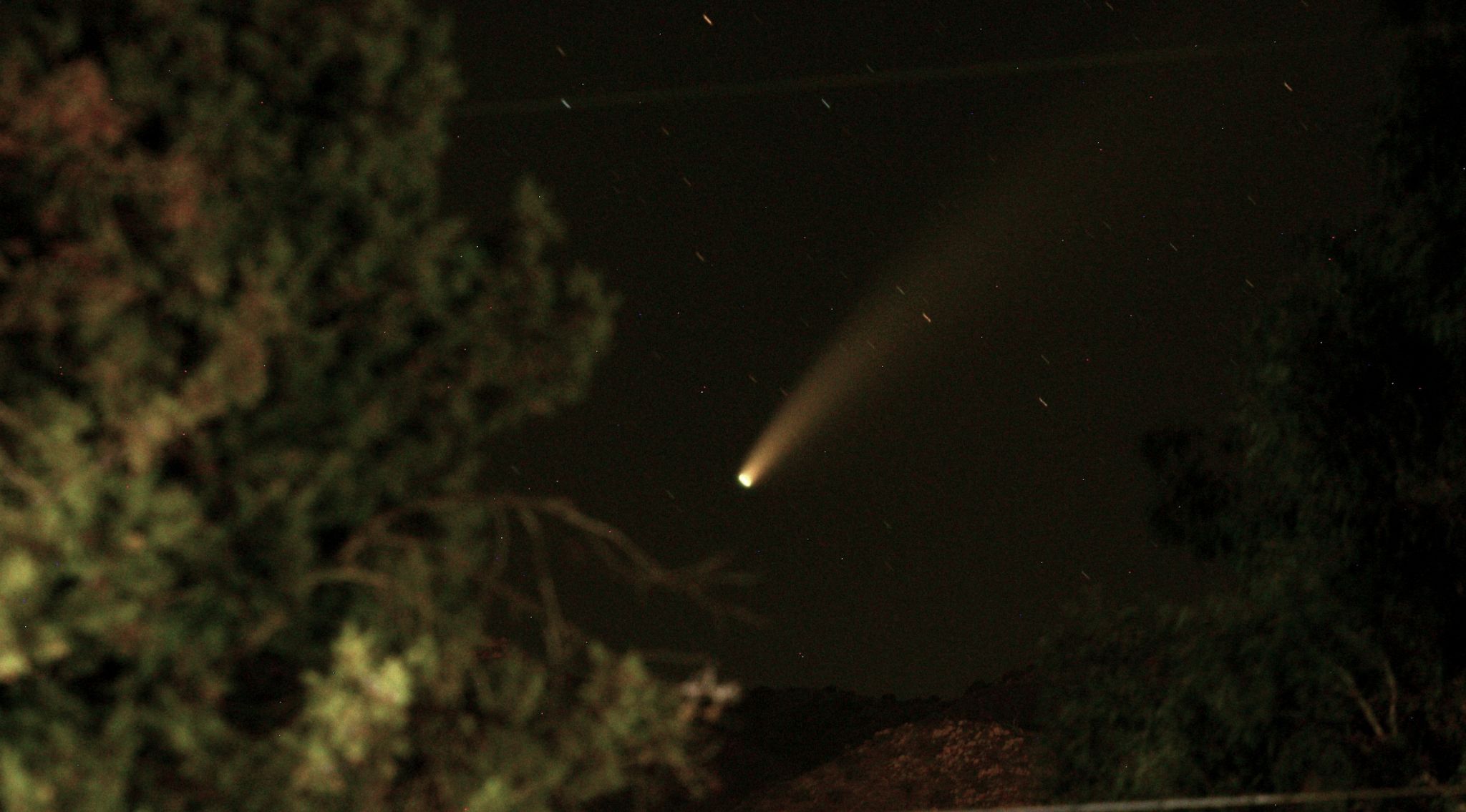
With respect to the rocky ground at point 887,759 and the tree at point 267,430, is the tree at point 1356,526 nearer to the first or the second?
the tree at point 267,430

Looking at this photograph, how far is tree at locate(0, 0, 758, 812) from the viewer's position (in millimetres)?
4480

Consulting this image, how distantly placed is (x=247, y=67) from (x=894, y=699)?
76836 millimetres

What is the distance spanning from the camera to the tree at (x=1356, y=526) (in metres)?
11.1

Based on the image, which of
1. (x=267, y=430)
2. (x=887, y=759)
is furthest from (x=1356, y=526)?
(x=887, y=759)

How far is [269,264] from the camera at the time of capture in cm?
477

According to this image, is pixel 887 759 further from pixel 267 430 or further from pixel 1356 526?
pixel 267 430

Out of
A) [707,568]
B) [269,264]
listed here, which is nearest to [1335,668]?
[707,568]

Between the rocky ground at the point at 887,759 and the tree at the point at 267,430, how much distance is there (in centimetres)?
2964

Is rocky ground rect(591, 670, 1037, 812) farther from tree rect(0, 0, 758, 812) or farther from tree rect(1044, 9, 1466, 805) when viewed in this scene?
tree rect(0, 0, 758, 812)

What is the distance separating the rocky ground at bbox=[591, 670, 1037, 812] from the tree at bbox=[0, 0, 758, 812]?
2964 centimetres

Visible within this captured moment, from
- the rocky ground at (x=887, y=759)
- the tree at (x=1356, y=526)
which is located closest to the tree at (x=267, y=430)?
the tree at (x=1356, y=526)

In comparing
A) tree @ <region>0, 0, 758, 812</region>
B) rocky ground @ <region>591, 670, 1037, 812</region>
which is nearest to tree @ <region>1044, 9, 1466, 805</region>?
tree @ <region>0, 0, 758, 812</region>

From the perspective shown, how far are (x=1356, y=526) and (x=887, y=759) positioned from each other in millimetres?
41728

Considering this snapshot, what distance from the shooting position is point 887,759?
51812 millimetres
